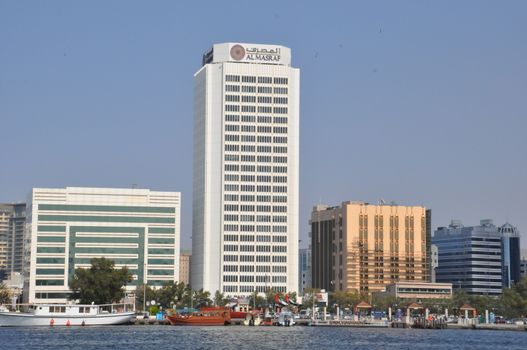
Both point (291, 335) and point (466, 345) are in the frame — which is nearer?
point (466, 345)

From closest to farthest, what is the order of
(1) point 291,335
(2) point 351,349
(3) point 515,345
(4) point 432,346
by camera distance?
(2) point 351,349, (4) point 432,346, (3) point 515,345, (1) point 291,335

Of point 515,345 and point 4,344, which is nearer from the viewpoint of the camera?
point 4,344

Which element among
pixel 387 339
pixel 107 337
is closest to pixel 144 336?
pixel 107 337

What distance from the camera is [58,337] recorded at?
18088 centimetres

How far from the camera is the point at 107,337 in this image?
595ft

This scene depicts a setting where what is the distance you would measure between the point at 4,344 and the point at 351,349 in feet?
167

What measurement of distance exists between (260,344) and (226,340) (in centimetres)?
1267

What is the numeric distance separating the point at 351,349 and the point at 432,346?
19079 millimetres

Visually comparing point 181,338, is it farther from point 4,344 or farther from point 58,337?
point 4,344

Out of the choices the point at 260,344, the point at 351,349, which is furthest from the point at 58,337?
the point at 351,349

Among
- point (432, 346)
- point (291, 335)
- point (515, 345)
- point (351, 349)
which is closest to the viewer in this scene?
point (351, 349)

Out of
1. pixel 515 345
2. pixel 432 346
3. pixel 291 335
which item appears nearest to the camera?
pixel 432 346

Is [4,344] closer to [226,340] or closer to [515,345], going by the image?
[226,340]

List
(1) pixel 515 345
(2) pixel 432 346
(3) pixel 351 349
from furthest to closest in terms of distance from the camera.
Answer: (1) pixel 515 345, (2) pixel 432 346, (3) pixel 351 349
